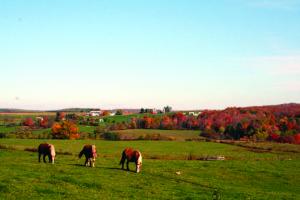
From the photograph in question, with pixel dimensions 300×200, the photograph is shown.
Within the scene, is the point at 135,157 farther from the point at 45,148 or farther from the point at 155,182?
the point at 45,148

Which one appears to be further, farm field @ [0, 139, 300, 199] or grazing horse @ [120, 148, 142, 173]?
grazing horse @ [120, 148, 142, 173]

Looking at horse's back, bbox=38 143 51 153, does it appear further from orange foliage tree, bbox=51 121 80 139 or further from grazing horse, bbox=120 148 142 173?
orange foliage tree, bbox=51 121 80 139

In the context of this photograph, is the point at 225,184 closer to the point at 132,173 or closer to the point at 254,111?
the point at 132,173

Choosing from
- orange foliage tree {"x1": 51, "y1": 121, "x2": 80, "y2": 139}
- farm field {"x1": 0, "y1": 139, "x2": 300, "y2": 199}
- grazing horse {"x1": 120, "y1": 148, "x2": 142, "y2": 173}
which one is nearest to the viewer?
farm field {"x1": 0, "y1": 139, "x2": 300, "y2": 199}

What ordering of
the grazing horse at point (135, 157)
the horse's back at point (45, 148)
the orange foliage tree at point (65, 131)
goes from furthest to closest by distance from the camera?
the orange foliage tree at point (65, 131) → the horse's back at point (45, 148) → the grazing horse at point (135, 157)

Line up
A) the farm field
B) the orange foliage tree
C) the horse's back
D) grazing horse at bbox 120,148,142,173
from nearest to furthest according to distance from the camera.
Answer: the farm field
grazing horse at bbox 120,148,142,173
the horse's back
the orange foliage tree

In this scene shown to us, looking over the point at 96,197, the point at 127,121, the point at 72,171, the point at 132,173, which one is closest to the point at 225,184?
the point at 132,173

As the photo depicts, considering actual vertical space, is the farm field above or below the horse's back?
below

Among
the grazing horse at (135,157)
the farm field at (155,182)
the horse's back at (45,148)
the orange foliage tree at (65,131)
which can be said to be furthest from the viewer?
the orange foliage tree at (65,131)

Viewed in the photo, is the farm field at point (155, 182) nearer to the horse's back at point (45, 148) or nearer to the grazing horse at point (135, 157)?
the grazing horse at point (135, 157)

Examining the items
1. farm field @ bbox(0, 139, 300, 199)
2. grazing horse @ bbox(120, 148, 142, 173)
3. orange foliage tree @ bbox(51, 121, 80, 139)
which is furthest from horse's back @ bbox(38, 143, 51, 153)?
orange foliage tree @ bbox(51, 121, 80, 139)

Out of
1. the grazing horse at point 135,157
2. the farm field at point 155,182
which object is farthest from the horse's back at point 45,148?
the grazing horse at point 135,157

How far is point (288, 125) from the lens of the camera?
112625mm

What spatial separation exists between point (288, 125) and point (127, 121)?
47.4 meters
